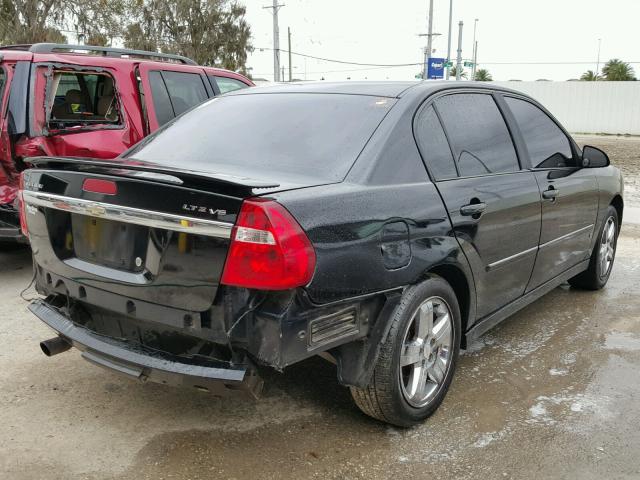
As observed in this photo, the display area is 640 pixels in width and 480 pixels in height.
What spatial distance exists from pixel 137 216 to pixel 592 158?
363 centimetres

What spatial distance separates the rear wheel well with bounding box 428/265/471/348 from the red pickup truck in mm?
3664

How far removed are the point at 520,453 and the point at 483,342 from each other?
4.74 feet

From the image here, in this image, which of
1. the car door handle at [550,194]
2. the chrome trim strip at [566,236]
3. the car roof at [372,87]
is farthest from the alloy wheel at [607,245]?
the car roof at [372,87]

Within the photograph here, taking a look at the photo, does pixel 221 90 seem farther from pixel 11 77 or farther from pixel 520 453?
pixel 520 453

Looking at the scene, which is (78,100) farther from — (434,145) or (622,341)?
(622,341)

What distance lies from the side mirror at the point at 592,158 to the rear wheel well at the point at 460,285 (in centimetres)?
194

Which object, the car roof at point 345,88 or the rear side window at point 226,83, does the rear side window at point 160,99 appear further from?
the car roof at point 345,88

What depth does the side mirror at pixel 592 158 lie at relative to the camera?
4.76 meters

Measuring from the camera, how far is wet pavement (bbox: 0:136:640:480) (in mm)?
2824

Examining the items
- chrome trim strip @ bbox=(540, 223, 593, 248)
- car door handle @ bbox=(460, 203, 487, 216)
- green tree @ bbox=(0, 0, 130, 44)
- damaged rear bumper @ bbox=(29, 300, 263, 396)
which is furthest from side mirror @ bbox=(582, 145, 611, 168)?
green tree @ bbox=(0, 0, 130, 44)

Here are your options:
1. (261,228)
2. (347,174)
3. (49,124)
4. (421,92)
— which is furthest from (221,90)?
(261,228)

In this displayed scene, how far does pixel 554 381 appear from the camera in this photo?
3.75m

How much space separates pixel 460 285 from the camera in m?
3.44

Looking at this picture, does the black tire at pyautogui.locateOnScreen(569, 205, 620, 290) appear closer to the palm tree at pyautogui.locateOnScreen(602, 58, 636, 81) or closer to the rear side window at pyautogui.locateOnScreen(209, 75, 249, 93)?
the rear side window at pyautogui.locateOnScreen(209, 75, 249, 93)
